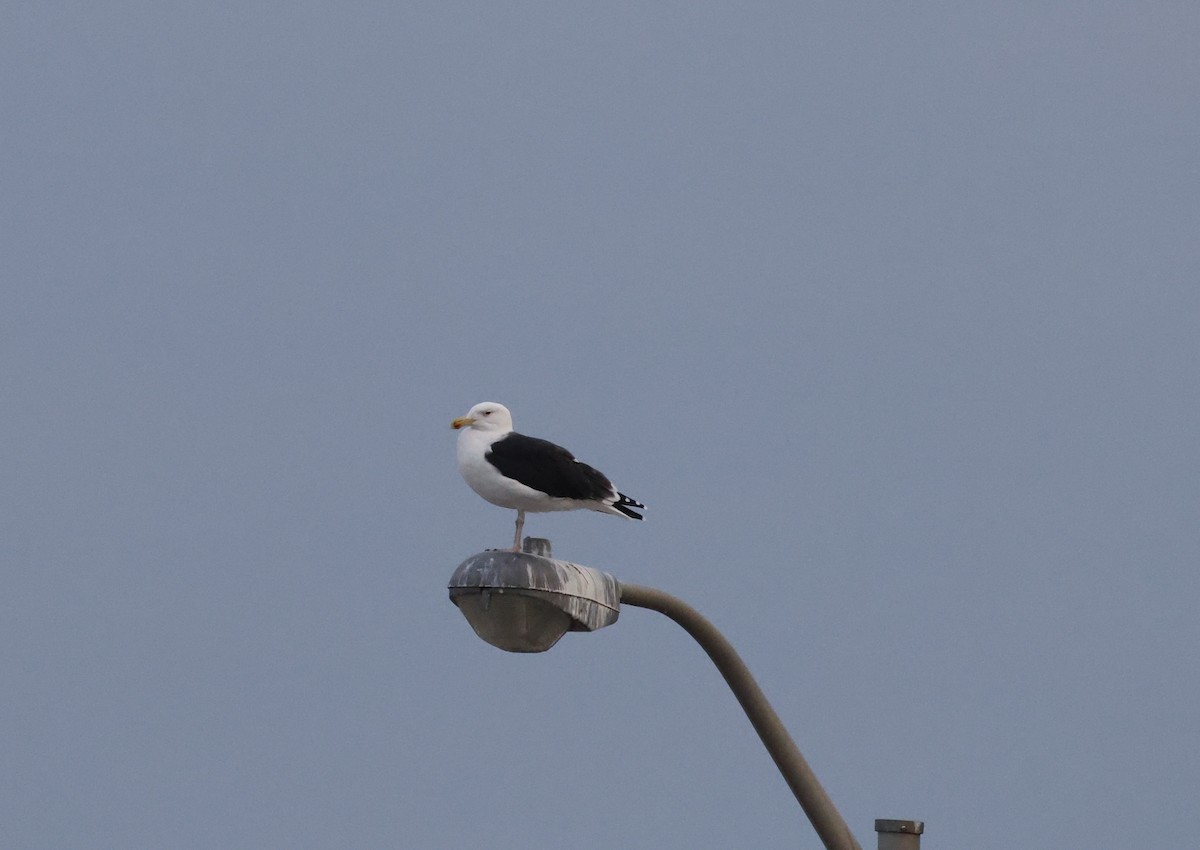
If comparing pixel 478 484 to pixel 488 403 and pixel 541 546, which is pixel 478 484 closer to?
pixel 488 403

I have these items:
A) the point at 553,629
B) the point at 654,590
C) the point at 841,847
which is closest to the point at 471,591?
the point at 553,629

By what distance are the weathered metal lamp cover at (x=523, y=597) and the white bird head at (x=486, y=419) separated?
Result: 9.81 ft

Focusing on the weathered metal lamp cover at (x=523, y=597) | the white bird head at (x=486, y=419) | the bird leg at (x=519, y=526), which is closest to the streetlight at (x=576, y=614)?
the weathered metal lamp cover at (x=523, y=597)

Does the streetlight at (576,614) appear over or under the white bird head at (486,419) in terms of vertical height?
under

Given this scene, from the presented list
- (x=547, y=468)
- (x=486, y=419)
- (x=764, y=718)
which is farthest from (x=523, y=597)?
(x=486, y=419)

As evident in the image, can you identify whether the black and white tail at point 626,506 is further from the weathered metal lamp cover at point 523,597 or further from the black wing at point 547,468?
the weathered metal lamp cover at point 523,597

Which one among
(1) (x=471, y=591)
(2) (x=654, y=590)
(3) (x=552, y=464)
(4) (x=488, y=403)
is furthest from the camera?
(4) (x=488, y=403)

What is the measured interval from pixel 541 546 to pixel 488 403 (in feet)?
10.2

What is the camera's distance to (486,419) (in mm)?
10305

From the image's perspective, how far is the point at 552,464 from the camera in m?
9.61

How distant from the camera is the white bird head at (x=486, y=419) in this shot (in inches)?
404

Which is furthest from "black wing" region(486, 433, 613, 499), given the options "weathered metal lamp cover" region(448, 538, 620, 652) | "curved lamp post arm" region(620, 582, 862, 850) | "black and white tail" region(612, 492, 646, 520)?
"weathered metal lamp cover" region(448, 538, 620, 652)

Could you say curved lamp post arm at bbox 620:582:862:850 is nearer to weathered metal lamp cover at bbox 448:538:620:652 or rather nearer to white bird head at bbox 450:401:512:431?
weathered metal lamp cover at bbox 448:538:620:652

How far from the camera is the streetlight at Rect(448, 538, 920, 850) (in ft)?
23.2
